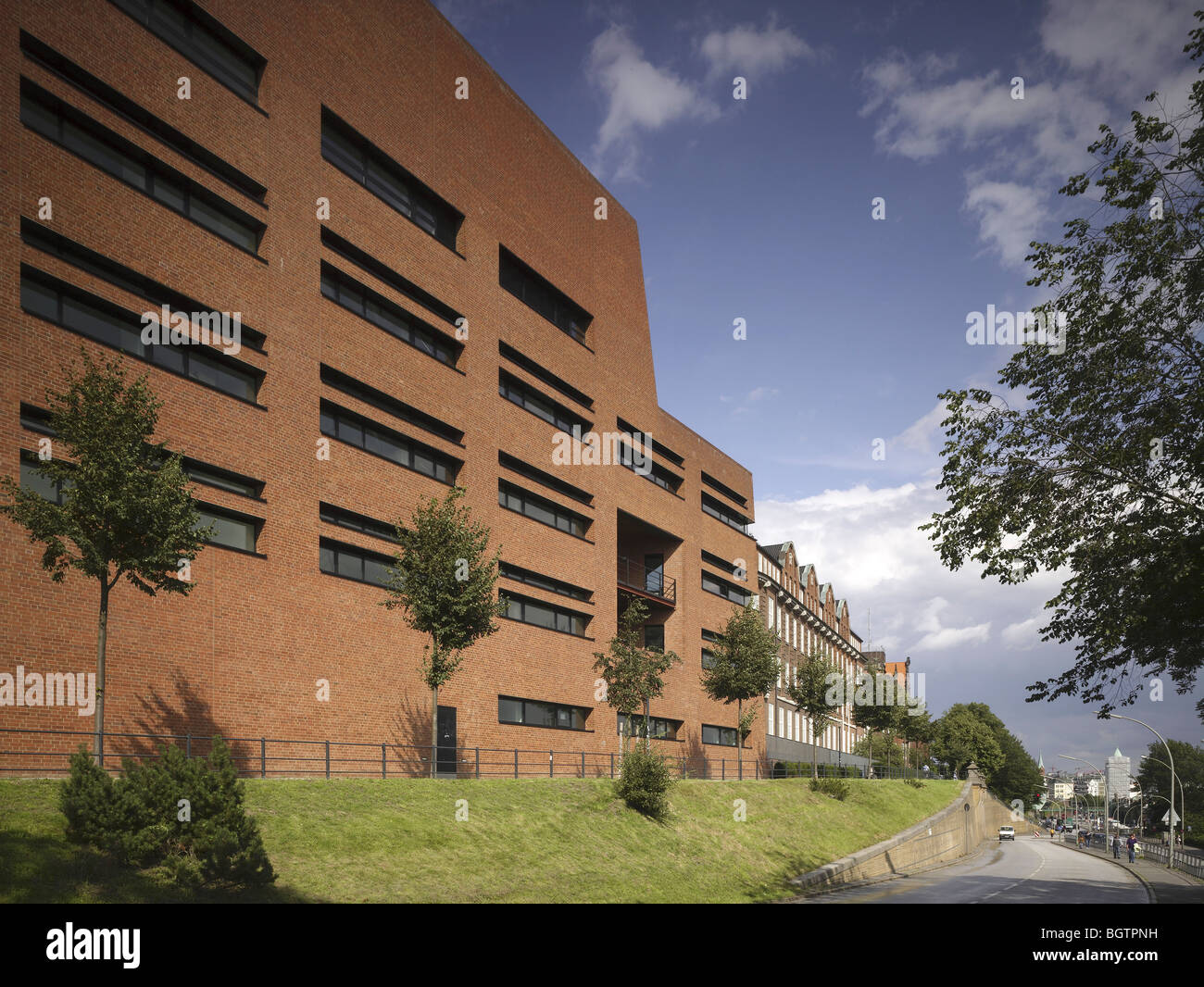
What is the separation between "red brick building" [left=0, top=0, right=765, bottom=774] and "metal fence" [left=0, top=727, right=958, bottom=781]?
0.18 metres

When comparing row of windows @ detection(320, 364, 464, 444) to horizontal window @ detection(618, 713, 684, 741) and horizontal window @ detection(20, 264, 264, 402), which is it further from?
horizontal window @ detection(618, 713, 684, 741)

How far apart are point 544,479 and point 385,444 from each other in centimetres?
985

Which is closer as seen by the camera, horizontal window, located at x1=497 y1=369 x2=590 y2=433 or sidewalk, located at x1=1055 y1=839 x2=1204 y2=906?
sidewalk, located at x1=1055 y1=839 x2=1204 y2=906

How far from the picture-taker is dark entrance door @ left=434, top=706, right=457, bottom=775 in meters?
29.8

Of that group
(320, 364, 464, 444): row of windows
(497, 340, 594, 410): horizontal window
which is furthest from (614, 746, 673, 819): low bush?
(497, 340, 594, 410): horizontal window

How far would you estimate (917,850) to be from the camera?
45.7 m

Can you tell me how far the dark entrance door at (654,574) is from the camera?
49.8m

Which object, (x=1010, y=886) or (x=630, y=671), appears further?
(x=630, y=671)

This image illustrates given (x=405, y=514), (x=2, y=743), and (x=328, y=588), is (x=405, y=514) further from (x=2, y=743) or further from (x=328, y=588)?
(x=2, y=743)

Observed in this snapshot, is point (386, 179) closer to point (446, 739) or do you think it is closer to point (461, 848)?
point (446, 739)

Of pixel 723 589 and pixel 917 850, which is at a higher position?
pixel 723 589

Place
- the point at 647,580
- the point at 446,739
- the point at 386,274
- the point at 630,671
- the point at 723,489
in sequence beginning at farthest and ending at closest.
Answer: the point at 723,489
the point at 647,580
the point at 630,671
the point at 386,274
the point at 446,739

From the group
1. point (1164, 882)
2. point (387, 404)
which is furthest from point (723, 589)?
point (387, 404)
